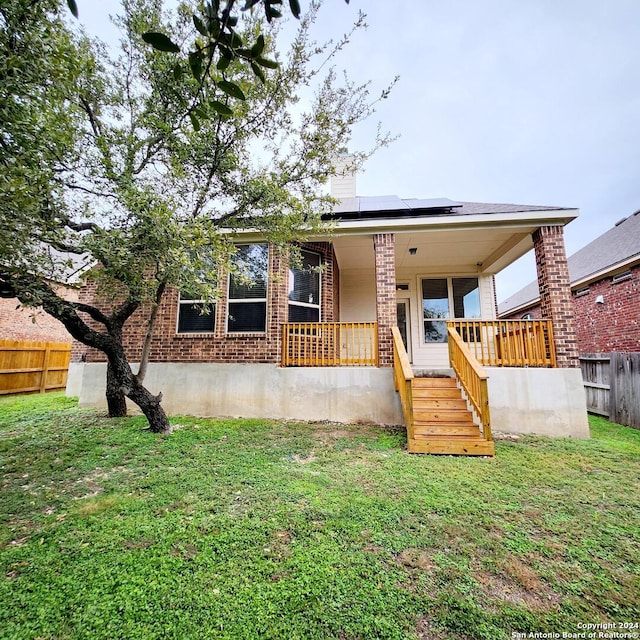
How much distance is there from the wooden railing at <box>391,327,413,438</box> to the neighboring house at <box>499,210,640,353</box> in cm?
740

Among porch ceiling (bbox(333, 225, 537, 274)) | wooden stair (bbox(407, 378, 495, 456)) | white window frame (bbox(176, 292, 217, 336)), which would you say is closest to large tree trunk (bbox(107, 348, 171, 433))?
white window frame (bbox(176, 292, 217, 336))

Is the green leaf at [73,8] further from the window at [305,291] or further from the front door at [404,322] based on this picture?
the front door at [404,322]

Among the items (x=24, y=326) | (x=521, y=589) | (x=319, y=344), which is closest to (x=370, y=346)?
(x=319, y=344)

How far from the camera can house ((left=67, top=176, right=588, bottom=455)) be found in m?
5.73

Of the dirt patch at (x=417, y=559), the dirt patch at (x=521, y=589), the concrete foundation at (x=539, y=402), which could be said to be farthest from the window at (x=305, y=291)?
the dirt patch at (x=521, y=589)

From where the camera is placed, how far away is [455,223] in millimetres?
6410

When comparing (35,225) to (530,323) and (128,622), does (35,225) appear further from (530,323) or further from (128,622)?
(530,323)

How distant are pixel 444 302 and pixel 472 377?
15.3ft

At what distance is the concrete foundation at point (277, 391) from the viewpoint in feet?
20.6

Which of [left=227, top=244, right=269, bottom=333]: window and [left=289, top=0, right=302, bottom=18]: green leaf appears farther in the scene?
[left=227, top=244, right=269, bottom=333]: window

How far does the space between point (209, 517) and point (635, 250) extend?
11996mm

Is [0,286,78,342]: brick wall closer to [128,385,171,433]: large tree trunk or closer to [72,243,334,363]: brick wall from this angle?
[72,243,334,363]: brick wall

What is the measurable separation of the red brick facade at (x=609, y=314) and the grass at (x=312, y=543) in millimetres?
5988

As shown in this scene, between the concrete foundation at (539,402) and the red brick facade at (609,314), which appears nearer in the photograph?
the concrete foundation at (539,402)
